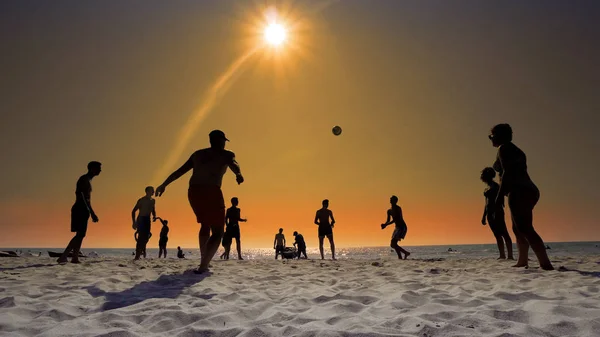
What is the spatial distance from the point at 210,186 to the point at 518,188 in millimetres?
5020

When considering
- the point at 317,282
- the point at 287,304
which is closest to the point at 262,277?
the point at 317,282

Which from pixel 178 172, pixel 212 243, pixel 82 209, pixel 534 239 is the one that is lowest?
pixel 534 239

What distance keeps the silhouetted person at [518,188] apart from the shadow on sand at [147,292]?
492 cm

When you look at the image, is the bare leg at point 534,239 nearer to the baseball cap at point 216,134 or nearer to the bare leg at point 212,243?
the bare leg at point 212,243

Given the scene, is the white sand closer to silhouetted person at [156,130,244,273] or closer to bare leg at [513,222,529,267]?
silhouetted person at [156,130,244,273]

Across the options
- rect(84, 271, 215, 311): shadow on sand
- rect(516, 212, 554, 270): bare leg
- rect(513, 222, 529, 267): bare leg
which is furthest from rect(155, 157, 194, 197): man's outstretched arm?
rect(513, 222, 529, 267): bare leg

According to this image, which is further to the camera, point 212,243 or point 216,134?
point 216,134

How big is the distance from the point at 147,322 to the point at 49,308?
114cm

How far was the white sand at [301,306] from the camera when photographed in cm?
258

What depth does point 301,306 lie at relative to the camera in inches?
133

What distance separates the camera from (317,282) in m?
4.90

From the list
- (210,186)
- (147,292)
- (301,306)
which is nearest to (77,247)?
(210,186)

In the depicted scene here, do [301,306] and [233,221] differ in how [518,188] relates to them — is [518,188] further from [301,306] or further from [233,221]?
[233,221]

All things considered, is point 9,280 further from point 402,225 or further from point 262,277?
point 402,225
